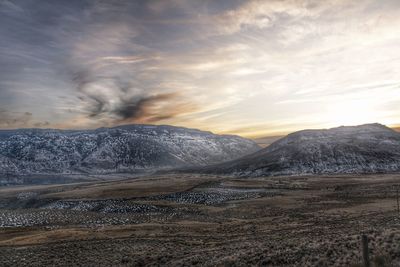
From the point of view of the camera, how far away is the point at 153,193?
3925 inches

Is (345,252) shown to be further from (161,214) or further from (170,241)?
(161,214)

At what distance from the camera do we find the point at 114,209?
76.1 meters

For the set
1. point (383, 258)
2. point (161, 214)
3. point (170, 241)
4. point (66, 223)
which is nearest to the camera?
point (383, 258)

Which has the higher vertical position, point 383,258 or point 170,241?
point 383,258

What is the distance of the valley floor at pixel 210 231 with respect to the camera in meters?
23.4

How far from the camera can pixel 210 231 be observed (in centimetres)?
4378

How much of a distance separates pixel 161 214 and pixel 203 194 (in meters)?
24.9

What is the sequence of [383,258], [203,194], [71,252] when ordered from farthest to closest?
[203,194] → [71,252] → [383,258]

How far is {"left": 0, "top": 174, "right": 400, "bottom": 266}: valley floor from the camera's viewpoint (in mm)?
23422

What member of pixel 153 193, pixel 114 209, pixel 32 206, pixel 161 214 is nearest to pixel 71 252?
pixel 161 214

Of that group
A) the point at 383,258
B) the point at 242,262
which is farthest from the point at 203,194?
the point at 383,258

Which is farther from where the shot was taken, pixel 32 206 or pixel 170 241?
pixel 32 206

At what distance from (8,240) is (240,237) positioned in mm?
29417

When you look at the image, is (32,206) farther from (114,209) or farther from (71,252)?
(71,252)
